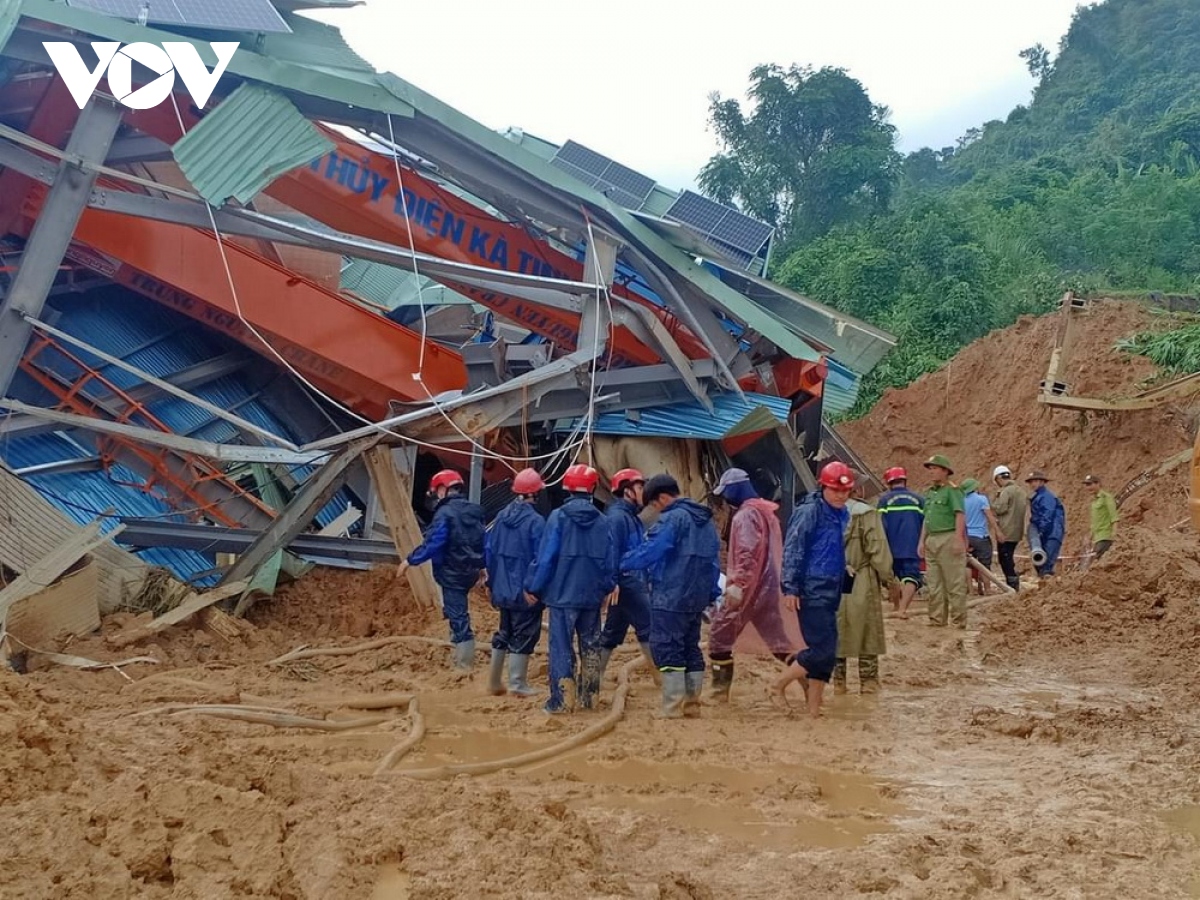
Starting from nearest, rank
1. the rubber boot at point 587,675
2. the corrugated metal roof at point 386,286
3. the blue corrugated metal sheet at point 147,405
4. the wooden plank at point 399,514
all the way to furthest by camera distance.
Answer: the rubber boot at point 587,675 < the wooden plank at point 399,514 < the blue corrugated metal sheet at point 147,405 < the corrugated metal roof at point 386,286

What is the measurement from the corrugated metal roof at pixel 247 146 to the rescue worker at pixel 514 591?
322cm

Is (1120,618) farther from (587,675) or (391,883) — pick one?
(391,883)

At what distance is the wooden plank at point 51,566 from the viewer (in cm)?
764

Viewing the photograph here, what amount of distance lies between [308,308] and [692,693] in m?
5.53

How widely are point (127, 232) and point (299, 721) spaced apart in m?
5.72

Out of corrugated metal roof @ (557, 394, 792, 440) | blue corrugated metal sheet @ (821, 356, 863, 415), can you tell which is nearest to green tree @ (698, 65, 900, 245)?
blue corrugated metal sheet @ (821, 356, 863, 415)

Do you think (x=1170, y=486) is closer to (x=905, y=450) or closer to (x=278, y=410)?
(x=905, y=450)

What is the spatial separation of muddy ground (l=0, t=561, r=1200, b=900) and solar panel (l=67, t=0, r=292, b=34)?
4383mm

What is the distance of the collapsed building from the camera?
29.2ft

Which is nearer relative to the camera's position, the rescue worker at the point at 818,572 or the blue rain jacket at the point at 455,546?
the rescue worker at the point at 818,572

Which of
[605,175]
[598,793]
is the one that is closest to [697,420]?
[605,175]

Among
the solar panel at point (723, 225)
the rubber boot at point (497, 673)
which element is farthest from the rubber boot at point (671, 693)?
the solar panel at point (723, 225)

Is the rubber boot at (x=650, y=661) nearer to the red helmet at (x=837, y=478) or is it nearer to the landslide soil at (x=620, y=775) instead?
the landslide soil at (x=620, y=775)

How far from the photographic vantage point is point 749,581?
7.45 meters
